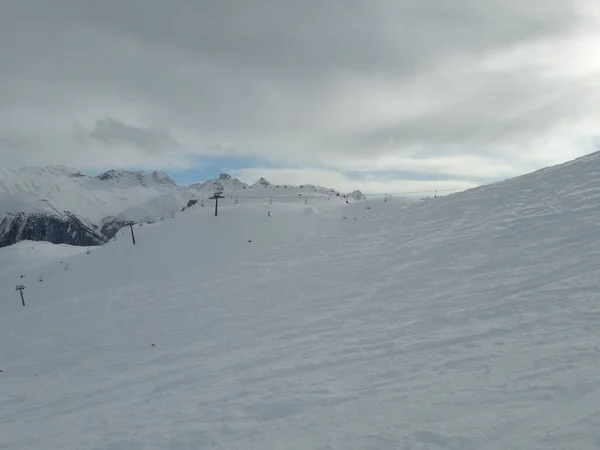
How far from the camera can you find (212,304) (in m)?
17.7

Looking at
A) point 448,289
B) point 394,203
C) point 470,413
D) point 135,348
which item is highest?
point 394,203

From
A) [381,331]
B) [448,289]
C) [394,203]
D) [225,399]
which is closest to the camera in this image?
[225,399]

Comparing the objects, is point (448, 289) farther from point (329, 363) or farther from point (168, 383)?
point (168, 383)

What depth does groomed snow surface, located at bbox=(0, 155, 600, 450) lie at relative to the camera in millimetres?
7195

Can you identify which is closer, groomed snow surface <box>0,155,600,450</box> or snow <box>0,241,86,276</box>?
groomed snow surface <box>0,155,600,450</box>

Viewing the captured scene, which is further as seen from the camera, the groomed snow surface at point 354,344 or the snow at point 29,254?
the snow at point 29,254

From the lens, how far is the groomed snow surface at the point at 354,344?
720cm

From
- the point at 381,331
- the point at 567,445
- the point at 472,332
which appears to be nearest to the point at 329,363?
the point at 381,331

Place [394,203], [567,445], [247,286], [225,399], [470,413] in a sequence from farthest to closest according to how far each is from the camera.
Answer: [394,203] → [247,286] → [225,399] → [470,413] → [567,445]

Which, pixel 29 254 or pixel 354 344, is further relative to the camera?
pixel 29 254

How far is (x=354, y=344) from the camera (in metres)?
11.2

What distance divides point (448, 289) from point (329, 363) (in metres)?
6.00

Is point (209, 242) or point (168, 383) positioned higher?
point (209, 242)

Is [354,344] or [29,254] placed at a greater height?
[29,254]
